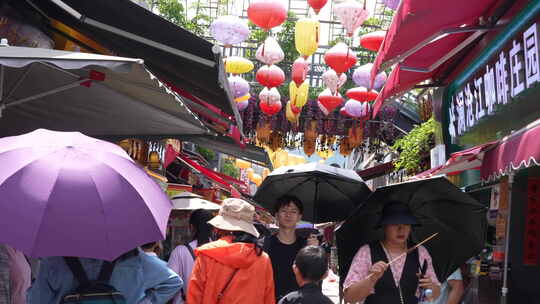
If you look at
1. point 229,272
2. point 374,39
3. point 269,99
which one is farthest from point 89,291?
point 269,99

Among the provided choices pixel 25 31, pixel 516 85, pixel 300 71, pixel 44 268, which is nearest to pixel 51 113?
pixel 25 31

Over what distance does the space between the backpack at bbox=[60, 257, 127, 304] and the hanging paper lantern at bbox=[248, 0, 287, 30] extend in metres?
7.76

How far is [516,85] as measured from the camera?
267 inches

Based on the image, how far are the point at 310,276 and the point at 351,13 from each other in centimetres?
753

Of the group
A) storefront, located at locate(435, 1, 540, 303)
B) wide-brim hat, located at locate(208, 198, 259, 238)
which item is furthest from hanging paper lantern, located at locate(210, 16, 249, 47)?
wide-brim hat, located at locate(208, 198, 259, 238)

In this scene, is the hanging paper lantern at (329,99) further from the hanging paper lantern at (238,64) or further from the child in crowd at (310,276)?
the child in crowd at (310,276)

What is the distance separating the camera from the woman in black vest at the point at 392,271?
4859 millimetres

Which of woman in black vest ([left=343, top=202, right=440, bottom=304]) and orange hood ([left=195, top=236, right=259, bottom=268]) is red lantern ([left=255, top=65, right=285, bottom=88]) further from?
orange hood ([left=195, top=236, right=259, bottom=268])

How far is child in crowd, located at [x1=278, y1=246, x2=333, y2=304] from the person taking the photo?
402cm

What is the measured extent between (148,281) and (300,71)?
10087mm

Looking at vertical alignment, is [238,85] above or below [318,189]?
Answer: above

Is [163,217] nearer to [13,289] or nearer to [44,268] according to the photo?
[44,268]

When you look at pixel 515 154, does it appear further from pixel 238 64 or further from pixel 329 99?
pixel 329 99

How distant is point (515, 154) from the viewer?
5191 mm
